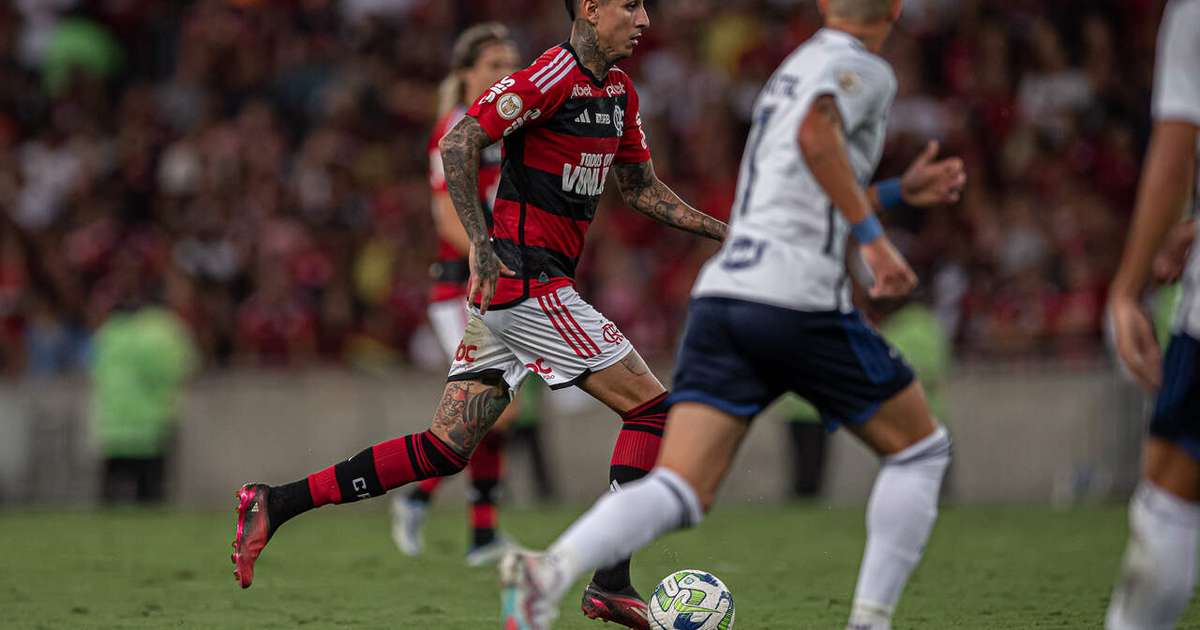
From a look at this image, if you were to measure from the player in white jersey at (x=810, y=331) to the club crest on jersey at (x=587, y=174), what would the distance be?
5.07 ft

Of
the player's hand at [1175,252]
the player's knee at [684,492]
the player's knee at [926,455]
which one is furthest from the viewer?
the player's knee at [926,455]

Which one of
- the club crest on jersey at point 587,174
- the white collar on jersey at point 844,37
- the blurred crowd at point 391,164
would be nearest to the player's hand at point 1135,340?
the white collar on jersey at point 844,37

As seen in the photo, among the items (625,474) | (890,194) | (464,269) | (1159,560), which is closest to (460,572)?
(464,269)

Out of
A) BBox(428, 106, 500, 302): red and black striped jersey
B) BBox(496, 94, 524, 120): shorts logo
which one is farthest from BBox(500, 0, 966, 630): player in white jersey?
BBox(428, 106, 500, 302): red and black striped jersey

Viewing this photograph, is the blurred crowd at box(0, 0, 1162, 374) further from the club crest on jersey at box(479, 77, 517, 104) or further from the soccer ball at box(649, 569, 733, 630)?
the club crest on jersey at box(479, 77, 517, 104)

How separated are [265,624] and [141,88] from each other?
14.3m

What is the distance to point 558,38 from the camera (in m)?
19.1

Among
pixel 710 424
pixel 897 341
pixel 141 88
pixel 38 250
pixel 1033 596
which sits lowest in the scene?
pixel 1033 596

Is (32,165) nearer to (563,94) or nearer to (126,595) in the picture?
(126,595)

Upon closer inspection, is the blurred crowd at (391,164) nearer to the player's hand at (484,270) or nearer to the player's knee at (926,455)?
the player's hand at (484,270)

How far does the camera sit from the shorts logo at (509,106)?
20.5 feet

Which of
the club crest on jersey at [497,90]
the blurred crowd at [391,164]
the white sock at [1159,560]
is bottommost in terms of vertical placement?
the white sock at [1159,560]

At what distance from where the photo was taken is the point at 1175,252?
4.84 m

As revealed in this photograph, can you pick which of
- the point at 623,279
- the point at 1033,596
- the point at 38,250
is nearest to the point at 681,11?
the point at 623,279
